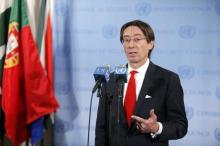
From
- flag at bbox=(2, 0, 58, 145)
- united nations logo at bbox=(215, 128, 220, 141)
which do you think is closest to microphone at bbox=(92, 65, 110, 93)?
flag at bbox=(2, 0, 58, 145)

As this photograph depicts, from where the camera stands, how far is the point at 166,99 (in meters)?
1.78

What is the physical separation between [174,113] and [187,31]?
4.10 feet

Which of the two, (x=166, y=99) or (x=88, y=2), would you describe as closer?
(x=166, y=99)

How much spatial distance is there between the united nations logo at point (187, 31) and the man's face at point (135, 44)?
1053 mm

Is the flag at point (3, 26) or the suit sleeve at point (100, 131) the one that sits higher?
the flag at point (3, 26)

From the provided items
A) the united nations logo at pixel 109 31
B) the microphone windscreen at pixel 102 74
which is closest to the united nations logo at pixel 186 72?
Result: the united nations logo at pixel 109 31

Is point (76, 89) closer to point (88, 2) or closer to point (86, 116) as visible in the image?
point (86, 116)

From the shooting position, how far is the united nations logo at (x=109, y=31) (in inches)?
115

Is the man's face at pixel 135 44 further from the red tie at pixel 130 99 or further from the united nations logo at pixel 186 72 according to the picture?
the united nations logo at pixel 186 72

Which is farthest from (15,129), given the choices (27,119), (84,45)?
(84,45)

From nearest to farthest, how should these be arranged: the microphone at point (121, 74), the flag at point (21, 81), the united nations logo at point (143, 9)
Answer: the microphone at point (121, 74) → the flag at point (21, 81) → the united nations logo at point (143, 9)

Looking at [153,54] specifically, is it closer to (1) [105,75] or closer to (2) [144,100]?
(2) [144,100]

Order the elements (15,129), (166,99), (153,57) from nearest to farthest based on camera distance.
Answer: (166,99) < (15,129) < (153,57)

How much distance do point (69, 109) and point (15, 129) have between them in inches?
22.1
